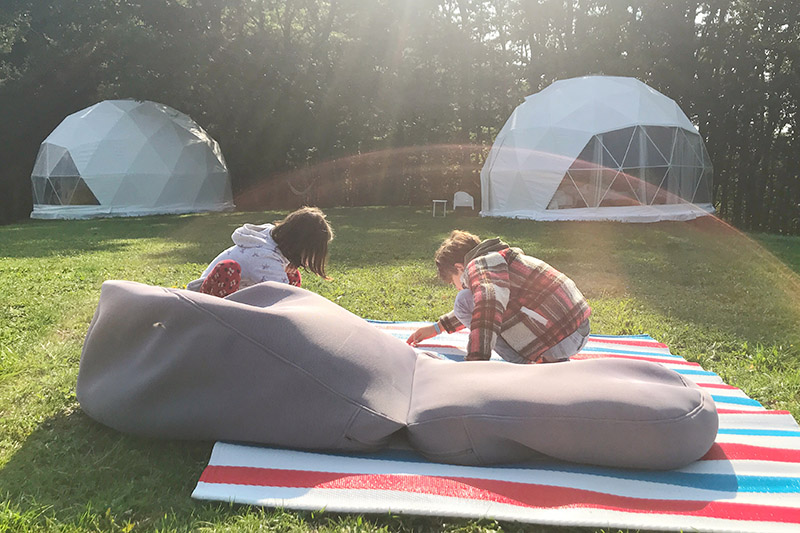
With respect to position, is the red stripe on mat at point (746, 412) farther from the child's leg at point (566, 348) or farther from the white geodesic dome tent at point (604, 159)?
the white geodesic dome tent at point (604, 159)

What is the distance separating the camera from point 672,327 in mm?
5371

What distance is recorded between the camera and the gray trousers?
361cm

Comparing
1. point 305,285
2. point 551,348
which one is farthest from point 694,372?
point 305,285

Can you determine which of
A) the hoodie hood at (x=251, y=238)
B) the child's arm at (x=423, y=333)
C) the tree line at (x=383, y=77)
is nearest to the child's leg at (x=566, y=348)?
the child's arm at (x=423, y=333)

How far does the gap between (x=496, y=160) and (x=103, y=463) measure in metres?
17.5

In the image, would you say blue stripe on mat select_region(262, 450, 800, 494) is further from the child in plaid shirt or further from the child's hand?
the child's hand

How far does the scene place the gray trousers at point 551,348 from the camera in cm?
361

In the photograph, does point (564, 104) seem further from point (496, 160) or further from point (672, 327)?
point (672, 327)

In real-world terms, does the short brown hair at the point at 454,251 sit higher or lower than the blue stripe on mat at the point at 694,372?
higher

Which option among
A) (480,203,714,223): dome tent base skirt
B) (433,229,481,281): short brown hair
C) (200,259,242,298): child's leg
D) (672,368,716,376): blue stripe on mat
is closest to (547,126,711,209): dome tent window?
(480,203,714,223): dome tent base skirt

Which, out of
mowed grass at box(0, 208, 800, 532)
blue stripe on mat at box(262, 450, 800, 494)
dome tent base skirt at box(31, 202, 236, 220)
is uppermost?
blue stripe on mat at box(262, 450, 800, 494)

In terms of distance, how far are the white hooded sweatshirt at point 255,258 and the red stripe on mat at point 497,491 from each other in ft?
5.17

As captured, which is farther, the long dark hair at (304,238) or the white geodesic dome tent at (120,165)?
the white geodesic dome tent at (120,165)

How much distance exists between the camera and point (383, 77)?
965 inches
